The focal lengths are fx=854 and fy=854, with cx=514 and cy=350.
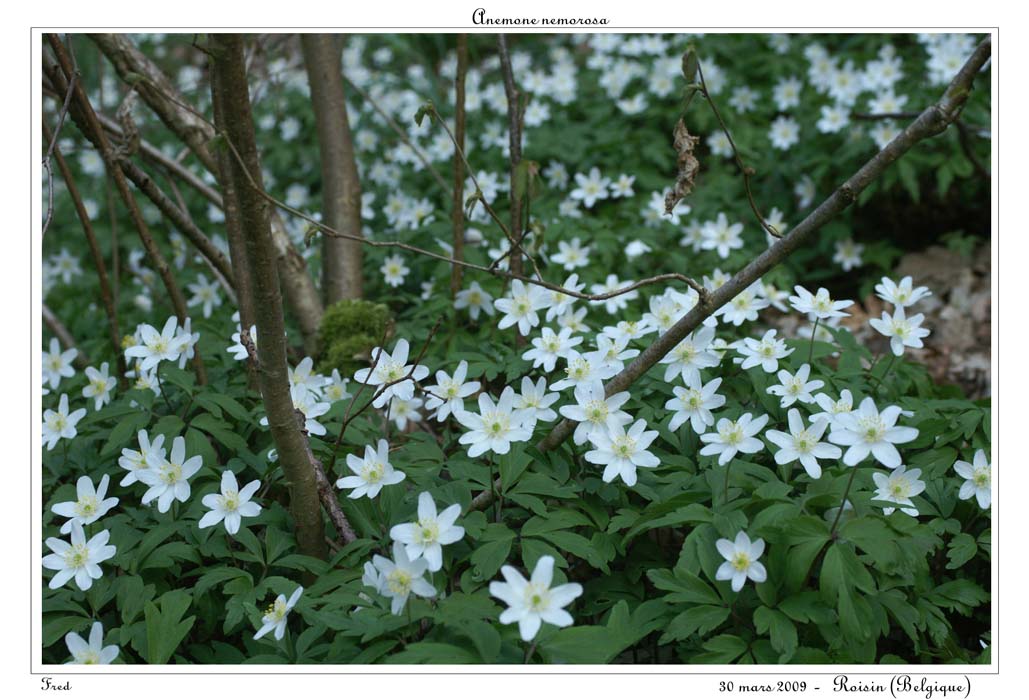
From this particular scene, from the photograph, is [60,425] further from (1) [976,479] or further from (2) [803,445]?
(1) [976,479]

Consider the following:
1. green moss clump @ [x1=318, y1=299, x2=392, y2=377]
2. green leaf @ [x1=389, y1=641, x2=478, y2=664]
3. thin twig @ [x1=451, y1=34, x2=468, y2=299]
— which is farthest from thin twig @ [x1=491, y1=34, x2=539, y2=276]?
green leaf @ [x1=389, y1=641, x2=478, y2=664]

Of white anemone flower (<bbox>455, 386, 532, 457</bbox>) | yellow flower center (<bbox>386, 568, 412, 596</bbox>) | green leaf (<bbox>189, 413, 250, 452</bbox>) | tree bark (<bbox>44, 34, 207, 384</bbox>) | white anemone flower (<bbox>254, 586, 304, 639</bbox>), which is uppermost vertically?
A: tree bark (<bbox>44, 34, 207, 384</bbox>)

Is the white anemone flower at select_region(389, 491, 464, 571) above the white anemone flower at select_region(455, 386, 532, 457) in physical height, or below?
below

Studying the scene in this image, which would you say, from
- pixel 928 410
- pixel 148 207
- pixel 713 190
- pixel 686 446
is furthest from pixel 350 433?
pixel 148 207

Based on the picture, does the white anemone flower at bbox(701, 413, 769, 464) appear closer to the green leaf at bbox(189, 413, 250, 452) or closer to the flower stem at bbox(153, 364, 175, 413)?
the green leaf at bbox(189, 413, 250, 452)

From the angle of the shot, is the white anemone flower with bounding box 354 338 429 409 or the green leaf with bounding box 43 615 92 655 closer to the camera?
the green leaf with bounding box 43 615 92 655

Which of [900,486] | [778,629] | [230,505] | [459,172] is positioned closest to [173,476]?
[230,505]

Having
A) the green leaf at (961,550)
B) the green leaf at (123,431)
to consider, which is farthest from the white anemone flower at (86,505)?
the green leaf at (961,550)
